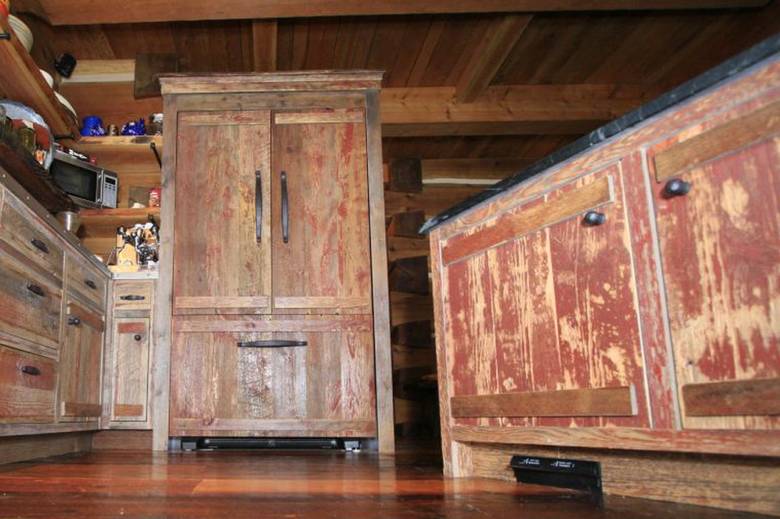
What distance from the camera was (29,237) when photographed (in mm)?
2297

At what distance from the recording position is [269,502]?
1.15 m

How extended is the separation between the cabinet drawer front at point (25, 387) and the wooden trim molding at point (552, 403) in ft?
4.71

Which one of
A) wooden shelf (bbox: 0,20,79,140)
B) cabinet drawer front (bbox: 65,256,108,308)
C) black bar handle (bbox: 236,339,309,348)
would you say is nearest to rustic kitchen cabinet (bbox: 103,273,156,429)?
cabinet drawer front (bbox: 65,256,108,308)

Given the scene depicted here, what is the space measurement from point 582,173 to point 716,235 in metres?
0.36

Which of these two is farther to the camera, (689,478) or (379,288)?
(379,288)

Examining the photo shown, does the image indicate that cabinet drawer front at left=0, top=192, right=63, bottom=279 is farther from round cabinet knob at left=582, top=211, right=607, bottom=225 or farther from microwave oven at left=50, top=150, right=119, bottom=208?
round cabinet knob at left=582, top=211, right=607, bottom=225

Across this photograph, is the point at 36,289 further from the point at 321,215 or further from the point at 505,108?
the point at 505,108

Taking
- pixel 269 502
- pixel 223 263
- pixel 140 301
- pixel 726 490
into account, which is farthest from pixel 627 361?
pixel 140 301

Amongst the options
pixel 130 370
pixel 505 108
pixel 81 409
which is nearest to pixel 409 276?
pixel 505 108

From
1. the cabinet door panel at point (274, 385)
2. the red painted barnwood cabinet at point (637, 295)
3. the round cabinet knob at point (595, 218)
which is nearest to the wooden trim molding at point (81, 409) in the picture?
the cabinet door panel at point (274, 385)

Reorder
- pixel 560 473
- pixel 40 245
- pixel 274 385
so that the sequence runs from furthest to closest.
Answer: pixel 274 385
pixel 40 245
pixel 560 473

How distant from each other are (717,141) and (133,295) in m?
2.80

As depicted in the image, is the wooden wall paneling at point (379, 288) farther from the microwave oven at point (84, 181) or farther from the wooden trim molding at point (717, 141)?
the wooden trim molding at point (717, 141)

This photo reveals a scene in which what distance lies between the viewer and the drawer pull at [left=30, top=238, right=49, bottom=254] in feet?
7.68
